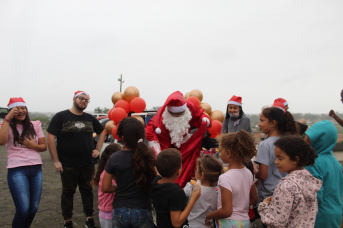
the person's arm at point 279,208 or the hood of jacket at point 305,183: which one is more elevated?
the hood of jacket at point 305,183

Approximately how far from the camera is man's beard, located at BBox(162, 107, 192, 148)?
3807mm

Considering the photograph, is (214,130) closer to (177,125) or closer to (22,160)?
(177,125)

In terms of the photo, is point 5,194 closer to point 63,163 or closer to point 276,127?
point 63,163

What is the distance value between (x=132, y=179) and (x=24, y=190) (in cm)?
174

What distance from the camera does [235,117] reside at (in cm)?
367

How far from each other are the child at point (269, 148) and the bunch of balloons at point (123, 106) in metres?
3.18

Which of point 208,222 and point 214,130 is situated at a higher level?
point 214,130

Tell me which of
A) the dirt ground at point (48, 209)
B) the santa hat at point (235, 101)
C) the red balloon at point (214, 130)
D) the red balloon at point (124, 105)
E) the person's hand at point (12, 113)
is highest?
the santa hat at point (235, 101)

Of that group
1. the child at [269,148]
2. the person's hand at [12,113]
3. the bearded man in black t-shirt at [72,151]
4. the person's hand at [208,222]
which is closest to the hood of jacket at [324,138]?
the child at [269,148]

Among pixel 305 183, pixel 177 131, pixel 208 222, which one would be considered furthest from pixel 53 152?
pixel 305 183

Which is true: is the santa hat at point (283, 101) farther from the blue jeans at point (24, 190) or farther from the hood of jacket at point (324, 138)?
the blue jeans at point (24, 190)

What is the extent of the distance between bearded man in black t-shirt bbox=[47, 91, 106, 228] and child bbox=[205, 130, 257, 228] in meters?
2.14

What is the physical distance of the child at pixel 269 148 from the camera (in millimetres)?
2402

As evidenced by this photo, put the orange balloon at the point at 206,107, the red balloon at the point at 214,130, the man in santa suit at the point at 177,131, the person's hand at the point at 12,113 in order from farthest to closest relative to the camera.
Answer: the orange balloon at the point at 206,107
the red balloon at the point at 214,130
the man in santa suit at the point at 177,131
the person's hand at the point at 12,113
